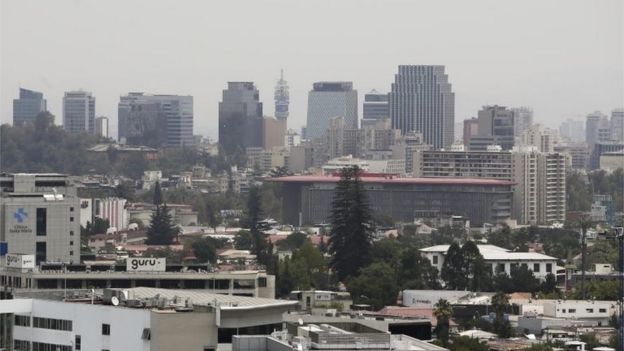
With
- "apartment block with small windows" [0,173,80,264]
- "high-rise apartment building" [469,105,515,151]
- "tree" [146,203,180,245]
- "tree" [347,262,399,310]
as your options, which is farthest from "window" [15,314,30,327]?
"high-rise apartment building" [469,105,515,151]

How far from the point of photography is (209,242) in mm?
95062

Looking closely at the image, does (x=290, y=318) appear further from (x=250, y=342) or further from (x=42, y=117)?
(x=42, y=117)

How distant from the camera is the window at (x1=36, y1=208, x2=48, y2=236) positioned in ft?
202

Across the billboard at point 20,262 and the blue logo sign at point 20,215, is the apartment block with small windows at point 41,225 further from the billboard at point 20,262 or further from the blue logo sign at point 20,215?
the billboard at point 20,262

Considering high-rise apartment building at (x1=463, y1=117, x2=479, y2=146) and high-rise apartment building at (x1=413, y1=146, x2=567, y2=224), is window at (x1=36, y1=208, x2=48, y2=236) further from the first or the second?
high-rise apartment building at (x1=463, y1=117, x2=479, y2=146)

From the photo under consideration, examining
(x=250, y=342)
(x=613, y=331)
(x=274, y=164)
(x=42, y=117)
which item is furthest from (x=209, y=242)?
(x=274, y=164)

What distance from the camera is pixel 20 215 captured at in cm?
6141

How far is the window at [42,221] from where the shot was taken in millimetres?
61531

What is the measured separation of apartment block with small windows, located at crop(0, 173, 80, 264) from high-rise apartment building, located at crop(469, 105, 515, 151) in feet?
393

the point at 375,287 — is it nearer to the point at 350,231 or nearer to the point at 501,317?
the point at 350,231

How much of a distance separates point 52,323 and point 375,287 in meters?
37.5

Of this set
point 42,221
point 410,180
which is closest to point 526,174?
point 410,180

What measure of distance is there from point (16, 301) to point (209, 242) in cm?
6182

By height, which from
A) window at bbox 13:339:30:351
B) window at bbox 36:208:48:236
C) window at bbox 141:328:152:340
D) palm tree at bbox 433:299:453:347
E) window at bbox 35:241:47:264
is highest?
window at bbox 36:208:48:236
